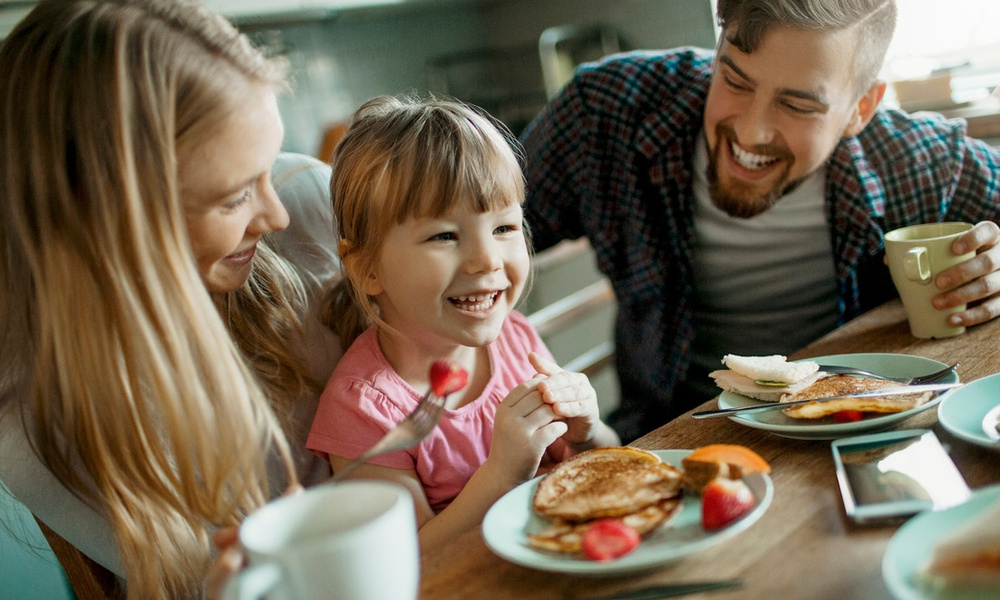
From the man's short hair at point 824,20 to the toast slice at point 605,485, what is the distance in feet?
2.63

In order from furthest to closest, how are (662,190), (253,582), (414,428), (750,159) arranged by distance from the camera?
(662,190) → (750,159) → (414,428) → (253,582)

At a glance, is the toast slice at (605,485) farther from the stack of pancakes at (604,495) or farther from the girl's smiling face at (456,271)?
the girl's smiling face at (456,271)

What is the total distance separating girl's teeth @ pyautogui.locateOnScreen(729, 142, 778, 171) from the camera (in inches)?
59.9

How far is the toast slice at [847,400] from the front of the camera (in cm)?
90

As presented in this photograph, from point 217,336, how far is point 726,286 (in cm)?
119

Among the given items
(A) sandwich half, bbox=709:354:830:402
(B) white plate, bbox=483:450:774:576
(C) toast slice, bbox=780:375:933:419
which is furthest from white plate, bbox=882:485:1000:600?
(A) sandwich half, bbox=709:354:830:402

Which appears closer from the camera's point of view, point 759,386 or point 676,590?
point 676,590

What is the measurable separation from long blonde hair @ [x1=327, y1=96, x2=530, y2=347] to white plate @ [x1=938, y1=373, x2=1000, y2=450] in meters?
0.56

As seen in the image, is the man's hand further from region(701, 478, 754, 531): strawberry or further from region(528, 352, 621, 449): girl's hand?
region(701, 478, 754, 531): strawberry

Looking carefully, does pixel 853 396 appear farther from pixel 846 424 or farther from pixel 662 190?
pixel 662 190

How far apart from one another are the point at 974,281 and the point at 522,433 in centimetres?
70

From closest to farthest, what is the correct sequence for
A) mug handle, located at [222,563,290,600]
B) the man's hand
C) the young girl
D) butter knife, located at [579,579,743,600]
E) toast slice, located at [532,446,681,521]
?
1. mug handle, located at [222,563,290,600]
2. butter knife, located at [579,579,743,600]
3. toast slice, located at [532,446,681,521]
4. the young girl
5. the man's hand

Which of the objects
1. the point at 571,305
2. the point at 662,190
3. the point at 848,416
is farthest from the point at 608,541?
the point at 571,305

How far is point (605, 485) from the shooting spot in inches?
31.7
